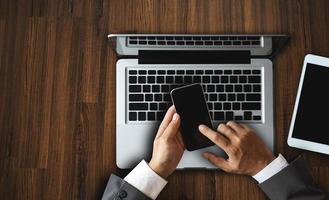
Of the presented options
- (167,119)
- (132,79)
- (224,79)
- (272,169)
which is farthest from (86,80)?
(272,169)

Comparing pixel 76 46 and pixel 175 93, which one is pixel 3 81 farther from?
pixel 175 93

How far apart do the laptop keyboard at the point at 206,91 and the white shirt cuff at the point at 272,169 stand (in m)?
0.11

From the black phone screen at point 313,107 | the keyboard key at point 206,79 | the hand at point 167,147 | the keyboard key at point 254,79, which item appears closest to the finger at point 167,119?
the hand at point 167,147

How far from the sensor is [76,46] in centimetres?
102

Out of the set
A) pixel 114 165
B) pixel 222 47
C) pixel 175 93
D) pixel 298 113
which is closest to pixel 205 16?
pixel 222 47

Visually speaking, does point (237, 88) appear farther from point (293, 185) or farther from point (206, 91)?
point (293, 185)

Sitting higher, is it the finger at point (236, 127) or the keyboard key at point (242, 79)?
the keyboard key at point (242, 79)

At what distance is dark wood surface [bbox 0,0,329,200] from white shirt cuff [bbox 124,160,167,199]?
0.13ft

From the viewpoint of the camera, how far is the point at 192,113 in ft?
3.15

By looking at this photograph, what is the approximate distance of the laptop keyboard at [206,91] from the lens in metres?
0.98

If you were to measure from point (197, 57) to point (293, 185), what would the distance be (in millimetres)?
391

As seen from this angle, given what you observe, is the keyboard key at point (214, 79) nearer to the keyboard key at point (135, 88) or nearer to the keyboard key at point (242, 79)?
the keyboard key at point (242, 79)

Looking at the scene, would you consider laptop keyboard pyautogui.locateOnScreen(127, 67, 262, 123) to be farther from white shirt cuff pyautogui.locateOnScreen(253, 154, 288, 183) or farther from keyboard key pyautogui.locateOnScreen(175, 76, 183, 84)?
white shirt cuff pyautogui.locateOnScreen(253, 154, 288, 183)

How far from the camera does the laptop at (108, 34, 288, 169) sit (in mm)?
977
